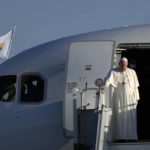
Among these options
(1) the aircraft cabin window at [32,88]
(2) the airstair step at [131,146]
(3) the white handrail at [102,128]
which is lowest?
(2) the airstair step at [131,146]

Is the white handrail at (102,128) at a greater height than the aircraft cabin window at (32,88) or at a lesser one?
lesser

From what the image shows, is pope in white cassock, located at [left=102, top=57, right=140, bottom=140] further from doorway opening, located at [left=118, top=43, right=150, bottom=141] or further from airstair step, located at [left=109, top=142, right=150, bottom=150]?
doorway opening, located at [left=118, top=43, right=150, bottom=141]

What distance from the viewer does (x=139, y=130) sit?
13.2 meters

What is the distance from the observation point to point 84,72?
11930 mm

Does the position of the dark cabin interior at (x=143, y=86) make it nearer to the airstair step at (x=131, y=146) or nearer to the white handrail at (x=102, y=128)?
the airstair step at (x=131, y=146)

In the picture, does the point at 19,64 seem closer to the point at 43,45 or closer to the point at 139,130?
the point at 43,45

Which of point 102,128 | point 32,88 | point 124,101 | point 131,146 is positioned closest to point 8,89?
point 32,88

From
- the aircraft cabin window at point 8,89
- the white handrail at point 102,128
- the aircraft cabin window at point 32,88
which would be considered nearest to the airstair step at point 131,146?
the white handrail at point 102,128

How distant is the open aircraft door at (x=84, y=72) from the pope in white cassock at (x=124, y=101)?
1.94 feet

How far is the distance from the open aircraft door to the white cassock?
0.59 metres

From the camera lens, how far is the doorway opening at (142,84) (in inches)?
507

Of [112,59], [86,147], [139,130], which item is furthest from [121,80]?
[139,130]

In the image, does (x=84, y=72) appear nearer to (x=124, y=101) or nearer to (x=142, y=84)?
(x=124, y=101)

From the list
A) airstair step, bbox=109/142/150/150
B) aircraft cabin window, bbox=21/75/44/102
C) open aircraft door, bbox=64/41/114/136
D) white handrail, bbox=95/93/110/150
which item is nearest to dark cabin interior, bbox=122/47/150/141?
open aircraft door, bbox=64/41/114/136
